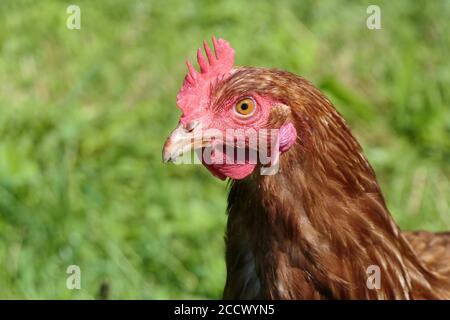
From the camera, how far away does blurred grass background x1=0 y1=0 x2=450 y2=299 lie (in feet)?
12.8

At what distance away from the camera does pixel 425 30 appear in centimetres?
529

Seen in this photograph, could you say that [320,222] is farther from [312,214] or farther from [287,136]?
[287,136]

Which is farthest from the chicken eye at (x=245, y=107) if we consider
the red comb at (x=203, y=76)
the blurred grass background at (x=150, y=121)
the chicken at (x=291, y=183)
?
the blurred grass background at (x=150, y=121)

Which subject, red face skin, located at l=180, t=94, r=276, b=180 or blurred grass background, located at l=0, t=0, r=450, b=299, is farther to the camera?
blurred grass background, located at l=0, t=0, r=450, b=299

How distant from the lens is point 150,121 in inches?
185

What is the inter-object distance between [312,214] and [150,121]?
2.35 metres

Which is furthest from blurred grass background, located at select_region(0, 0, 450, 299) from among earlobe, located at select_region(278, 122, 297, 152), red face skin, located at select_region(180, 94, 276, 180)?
earlobe, located at select_region(278, 122, 297, 152)

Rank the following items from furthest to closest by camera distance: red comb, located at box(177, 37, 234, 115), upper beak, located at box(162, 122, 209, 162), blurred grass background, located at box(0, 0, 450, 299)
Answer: blurred grass background, located at box(0, 0, 450, 299) < red comb, located at box(177, 37, 234, 115) < upper beak, located at box(162, 122, 209, 162)

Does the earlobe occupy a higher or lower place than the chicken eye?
lower

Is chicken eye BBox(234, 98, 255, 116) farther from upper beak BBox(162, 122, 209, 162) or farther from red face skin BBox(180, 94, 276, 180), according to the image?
upper beak BBox(162, 122, 209, 162)

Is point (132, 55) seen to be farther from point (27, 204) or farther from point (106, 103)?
point (27, 204)

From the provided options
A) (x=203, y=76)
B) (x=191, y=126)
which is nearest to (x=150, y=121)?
(x=203, y=76)

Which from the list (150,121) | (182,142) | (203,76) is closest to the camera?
(182,142)
